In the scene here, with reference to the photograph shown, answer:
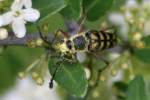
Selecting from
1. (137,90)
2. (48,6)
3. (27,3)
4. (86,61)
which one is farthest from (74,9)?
(86,61)

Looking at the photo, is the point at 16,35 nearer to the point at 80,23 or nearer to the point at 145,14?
the point at 80,23

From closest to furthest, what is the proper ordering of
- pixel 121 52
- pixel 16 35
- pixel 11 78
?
1. pixel 16 35
2. pixel 121 52
3. pixel 11 78

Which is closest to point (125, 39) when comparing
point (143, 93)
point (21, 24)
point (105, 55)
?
point (105, 55)

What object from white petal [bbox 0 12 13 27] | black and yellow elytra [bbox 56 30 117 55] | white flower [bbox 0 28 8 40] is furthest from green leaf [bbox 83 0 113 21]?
white flower [bbox 0 28 8 40]

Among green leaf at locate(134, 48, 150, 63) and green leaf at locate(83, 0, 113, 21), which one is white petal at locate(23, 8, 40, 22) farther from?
green leaf at locate(134, 48, 150, 63)

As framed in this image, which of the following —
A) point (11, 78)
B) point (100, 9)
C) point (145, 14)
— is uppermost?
point (100, 9)

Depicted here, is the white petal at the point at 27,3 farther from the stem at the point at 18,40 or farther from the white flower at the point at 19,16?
the stem at the point at 18,40

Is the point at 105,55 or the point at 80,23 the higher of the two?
the point at 80,23
